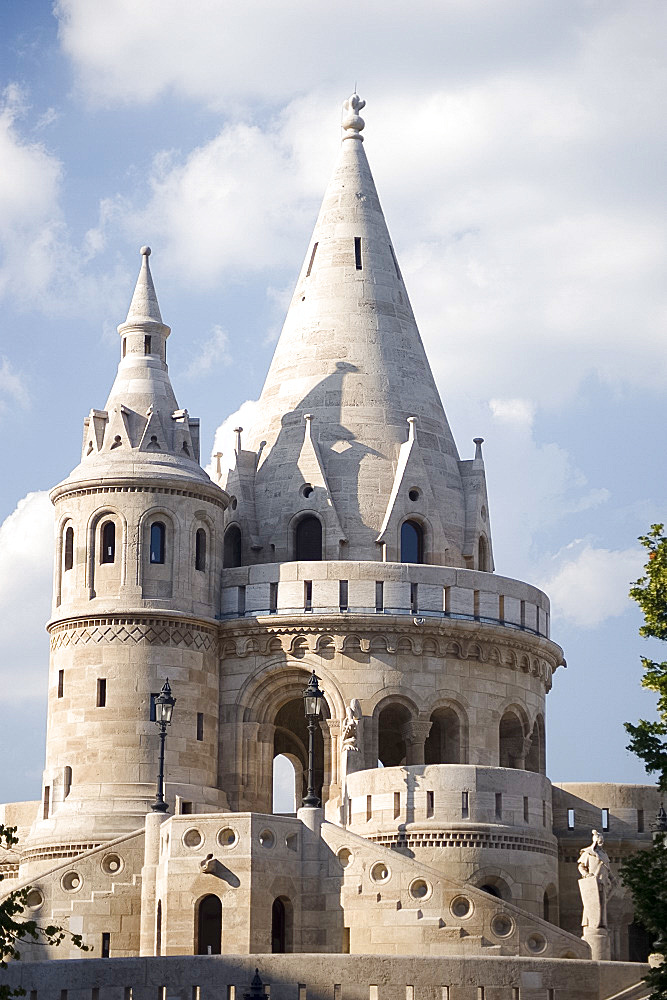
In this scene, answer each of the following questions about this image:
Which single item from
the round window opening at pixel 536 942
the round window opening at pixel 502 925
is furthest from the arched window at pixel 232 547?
the round window opening at pixel 536 942

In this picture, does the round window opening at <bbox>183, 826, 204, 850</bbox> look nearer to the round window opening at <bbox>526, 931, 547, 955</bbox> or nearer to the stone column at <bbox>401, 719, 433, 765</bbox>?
the round window opening at <bbox>526, 931, 547, 955</bbox>

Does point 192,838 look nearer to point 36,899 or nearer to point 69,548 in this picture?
point 36,899

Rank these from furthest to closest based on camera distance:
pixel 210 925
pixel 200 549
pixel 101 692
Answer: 1. pixel 200 549
2. pixel 101 692
3. pixel 210 925

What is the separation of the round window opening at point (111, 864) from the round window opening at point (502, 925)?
26.6 ft

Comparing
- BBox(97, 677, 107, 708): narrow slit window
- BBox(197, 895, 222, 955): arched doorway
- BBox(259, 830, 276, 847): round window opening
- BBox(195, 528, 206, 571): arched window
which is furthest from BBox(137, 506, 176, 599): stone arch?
BBox(197, 895, 222, 955): arched doorway

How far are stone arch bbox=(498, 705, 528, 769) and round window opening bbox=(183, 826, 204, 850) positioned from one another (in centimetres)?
1203

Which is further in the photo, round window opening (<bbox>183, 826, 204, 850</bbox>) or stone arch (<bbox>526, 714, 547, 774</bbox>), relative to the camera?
stone arch (<bbox>526, 714, 547, 774</bbox>)

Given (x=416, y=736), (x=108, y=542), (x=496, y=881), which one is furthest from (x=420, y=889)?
(x=108, y=542)

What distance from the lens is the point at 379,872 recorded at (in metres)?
44.8

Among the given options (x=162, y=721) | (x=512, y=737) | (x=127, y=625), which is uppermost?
(x=127, y=625)

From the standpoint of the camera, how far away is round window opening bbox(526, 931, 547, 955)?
1741 inches

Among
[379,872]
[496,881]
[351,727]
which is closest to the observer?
[379,872]

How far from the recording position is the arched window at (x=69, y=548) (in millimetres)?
52625

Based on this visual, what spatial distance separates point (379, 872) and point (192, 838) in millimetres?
3853
